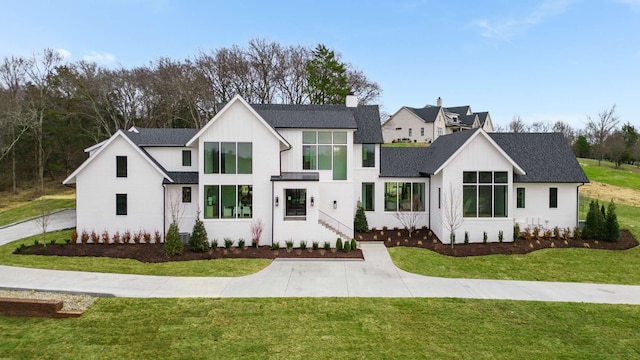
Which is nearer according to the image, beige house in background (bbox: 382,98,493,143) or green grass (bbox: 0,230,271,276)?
green grass (bbox: 0,230,271,276)

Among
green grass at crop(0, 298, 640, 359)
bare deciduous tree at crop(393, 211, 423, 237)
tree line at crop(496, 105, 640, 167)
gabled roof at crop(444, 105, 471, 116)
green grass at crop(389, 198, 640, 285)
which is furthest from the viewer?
gabled roof at crop(444, 105, 471, 116)

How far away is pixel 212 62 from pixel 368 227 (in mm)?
29806

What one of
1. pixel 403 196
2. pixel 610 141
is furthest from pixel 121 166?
pixel 610 141

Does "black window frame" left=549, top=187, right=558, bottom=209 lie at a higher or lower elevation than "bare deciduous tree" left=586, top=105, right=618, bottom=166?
lower

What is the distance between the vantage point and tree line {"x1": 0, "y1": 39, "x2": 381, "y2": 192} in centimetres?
3566

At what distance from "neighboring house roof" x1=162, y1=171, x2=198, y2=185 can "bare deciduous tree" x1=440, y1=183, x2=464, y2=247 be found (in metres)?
13.4

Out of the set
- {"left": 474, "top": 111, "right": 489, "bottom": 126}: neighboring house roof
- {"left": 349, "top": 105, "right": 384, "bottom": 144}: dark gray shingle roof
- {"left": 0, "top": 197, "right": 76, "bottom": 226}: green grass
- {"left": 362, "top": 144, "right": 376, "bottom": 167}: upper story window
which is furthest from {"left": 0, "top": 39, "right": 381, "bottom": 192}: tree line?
{"left": 474, "top": 111, "right": 489, "bottom": 126}: neighboring house roof

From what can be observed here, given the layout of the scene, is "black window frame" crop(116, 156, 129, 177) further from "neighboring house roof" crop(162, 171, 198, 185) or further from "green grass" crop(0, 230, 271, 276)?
"green grass" crop(0, 230, 271, 276)

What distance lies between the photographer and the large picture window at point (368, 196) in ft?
69.1

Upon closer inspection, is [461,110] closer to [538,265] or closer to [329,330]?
[538,265]

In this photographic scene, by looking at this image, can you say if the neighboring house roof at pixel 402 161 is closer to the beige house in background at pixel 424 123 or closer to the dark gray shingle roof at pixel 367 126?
the dark gray shingle roof at pixel 367 126

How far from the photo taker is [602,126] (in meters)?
56.2

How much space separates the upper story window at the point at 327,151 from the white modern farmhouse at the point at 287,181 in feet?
0.19

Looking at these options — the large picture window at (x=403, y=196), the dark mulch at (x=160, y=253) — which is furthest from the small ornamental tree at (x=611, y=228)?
the dark mulch at (x=160, y=253)
